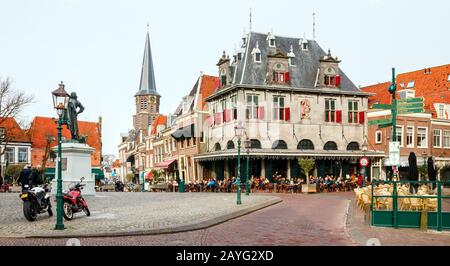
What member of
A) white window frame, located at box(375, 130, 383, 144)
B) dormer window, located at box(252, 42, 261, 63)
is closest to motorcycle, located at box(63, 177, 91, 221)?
dormer window, located at box(252, 42, 261, 63)

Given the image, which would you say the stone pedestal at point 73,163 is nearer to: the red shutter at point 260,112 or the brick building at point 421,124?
the red shutter at point 260,112

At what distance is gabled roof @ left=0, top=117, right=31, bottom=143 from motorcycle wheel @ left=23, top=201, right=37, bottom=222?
32.5 meters

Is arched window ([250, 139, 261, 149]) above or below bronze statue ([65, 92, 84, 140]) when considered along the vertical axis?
below

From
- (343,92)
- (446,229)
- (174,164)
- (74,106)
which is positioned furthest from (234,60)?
(446,229)

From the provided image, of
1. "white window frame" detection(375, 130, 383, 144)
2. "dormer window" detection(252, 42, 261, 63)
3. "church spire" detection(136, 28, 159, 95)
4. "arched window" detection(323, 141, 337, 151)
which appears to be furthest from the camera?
"church spire" detection(136, 28, 159, 95)

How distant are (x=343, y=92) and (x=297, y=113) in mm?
4833

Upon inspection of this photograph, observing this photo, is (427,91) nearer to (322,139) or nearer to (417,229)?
(322,139)

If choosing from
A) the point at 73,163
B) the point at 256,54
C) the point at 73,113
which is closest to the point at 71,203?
the point at 73,163

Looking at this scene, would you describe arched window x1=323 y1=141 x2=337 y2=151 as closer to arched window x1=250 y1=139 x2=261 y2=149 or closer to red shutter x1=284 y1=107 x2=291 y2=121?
red shutter x1=284 y1=107 x2=291 y2=121

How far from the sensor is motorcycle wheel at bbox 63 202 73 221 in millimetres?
12883

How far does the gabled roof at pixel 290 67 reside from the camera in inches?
1522

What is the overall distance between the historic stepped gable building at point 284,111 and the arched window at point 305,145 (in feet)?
0.27

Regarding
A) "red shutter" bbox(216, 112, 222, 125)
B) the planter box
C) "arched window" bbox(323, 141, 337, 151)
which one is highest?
"red shutter" bbox(216, 112, 222, 125)

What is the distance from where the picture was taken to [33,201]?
41.8 ft
